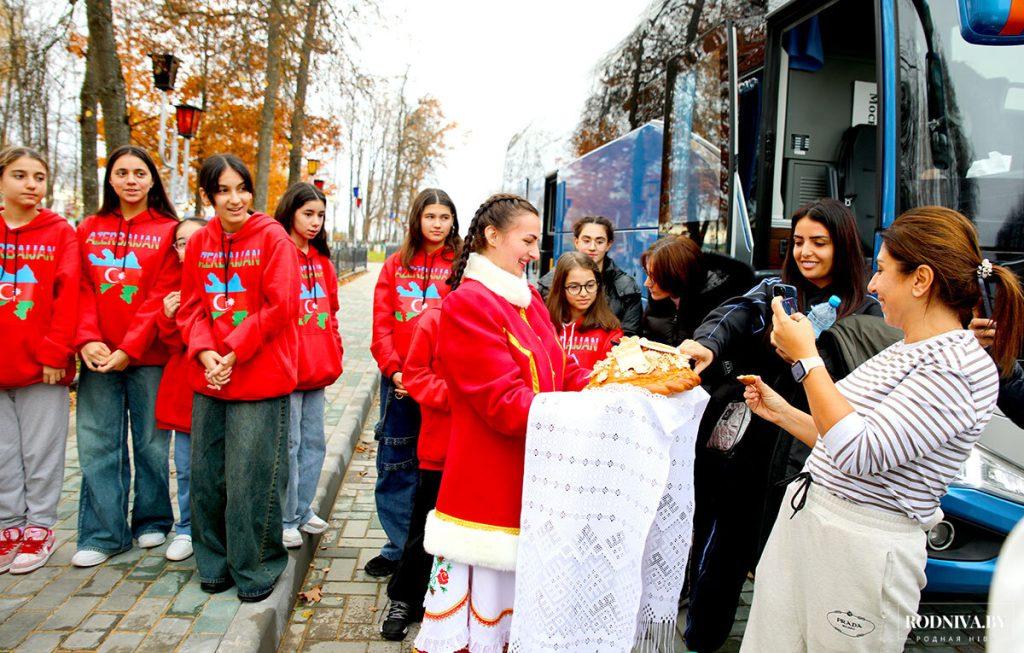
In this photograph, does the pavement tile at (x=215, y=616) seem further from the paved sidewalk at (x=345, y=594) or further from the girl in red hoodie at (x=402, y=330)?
the girl in red hoodie at (x=402, y=330)

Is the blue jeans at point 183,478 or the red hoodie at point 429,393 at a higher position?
the red hoodie at point 429,393

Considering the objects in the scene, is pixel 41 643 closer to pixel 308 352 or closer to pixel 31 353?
pixel 31 353

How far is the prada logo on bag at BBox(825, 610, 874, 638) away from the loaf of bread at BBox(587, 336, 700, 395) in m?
0.79

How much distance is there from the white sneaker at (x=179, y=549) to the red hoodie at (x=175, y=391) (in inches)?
24.4

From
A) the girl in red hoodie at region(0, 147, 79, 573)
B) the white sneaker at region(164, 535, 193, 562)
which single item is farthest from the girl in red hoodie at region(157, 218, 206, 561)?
the girl in red hoodie at region(0, 147, 79, 573)

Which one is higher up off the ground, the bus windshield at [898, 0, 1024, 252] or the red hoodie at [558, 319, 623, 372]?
the bus windshield at [898, 0, 1024, 252]

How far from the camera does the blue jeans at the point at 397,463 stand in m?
3.96

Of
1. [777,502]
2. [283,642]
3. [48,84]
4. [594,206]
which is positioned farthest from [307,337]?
[48,84]

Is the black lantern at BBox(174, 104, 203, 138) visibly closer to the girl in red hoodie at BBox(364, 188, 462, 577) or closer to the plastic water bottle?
the girl in red hoodie at BBox(364, 188, 462, 577)

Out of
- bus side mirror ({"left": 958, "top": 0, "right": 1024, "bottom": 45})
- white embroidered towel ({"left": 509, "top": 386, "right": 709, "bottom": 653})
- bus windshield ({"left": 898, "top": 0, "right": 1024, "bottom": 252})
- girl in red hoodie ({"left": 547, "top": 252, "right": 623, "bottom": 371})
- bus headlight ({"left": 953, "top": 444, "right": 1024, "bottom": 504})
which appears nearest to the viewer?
white embroidered towel ({"left": 509, "top": 386, "right": 709, "bottom": 653})

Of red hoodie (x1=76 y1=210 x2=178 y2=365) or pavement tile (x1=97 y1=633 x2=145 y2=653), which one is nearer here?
pavement tile (x1=97 y1=633 x2=145 y2=653)

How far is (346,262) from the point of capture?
100ft

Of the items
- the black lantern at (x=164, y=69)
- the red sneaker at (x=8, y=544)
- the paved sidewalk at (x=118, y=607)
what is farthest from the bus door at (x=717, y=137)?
the black lantern at (x=164, y=69)

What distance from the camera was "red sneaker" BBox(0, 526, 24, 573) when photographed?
368cm
